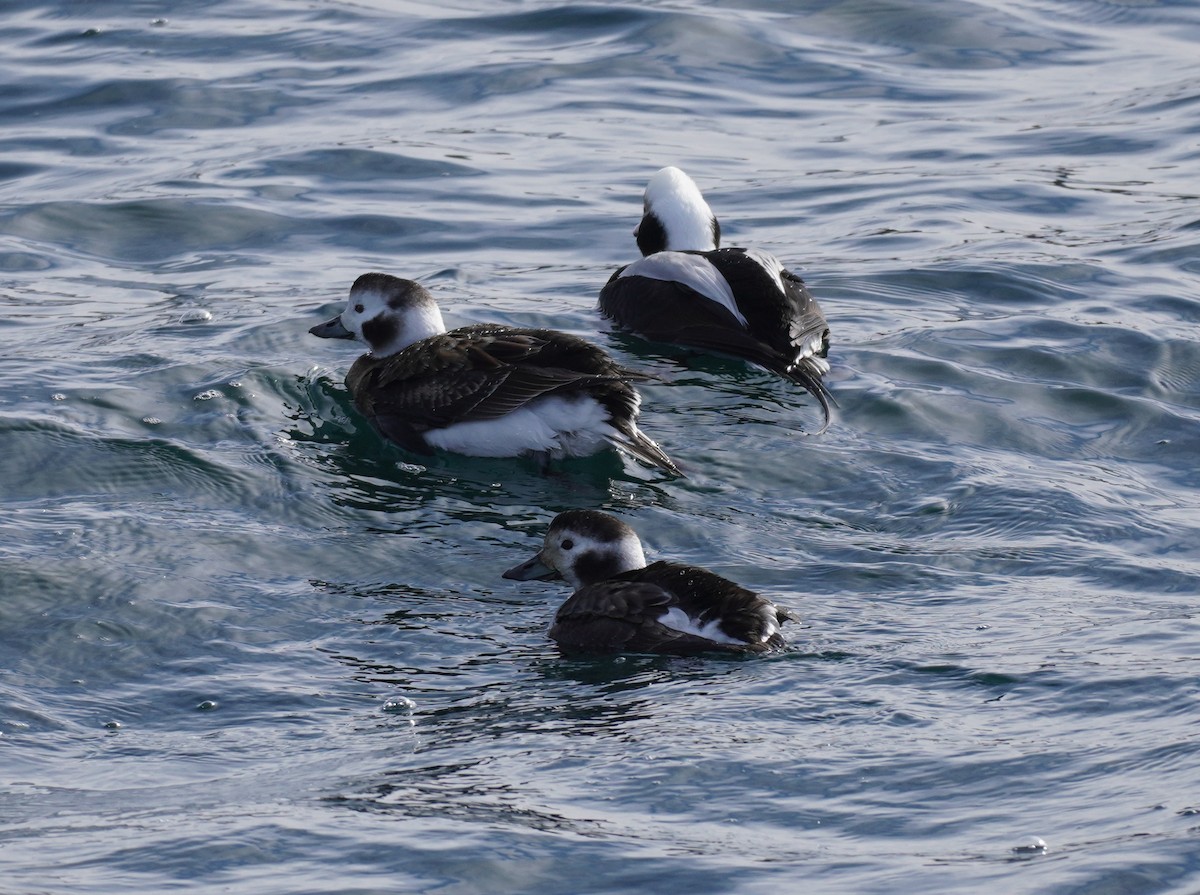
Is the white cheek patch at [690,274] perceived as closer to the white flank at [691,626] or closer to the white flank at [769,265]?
the white flank at [769,265]

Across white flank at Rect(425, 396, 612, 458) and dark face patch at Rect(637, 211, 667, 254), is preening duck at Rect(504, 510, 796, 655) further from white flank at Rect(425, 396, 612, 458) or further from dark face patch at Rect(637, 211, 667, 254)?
dark face patch at Rect(637, 211, 667, 254)

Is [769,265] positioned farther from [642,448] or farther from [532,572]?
[532,572]

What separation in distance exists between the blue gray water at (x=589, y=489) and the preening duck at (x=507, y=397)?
5.7 inches

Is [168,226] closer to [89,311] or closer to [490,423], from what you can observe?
[89,311]

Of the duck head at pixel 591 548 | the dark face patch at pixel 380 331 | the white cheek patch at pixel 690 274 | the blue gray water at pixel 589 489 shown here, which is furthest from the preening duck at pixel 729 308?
the duck head at pixel 591 548

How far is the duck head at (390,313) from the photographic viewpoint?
8812 mm

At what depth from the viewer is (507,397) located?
7.89m

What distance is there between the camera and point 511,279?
10.9 m

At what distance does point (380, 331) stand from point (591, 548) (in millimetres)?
2694

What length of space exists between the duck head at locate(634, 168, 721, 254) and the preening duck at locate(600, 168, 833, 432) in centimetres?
35

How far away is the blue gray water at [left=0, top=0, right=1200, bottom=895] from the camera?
15.7 feet

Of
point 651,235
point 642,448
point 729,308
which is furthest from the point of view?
point 651,235

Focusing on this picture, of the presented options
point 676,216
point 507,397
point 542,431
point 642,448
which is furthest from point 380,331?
point 676,216

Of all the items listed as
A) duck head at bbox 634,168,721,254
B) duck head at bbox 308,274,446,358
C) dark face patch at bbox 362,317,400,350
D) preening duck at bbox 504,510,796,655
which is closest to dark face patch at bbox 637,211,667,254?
duck head at bbox 634,168,721,254
